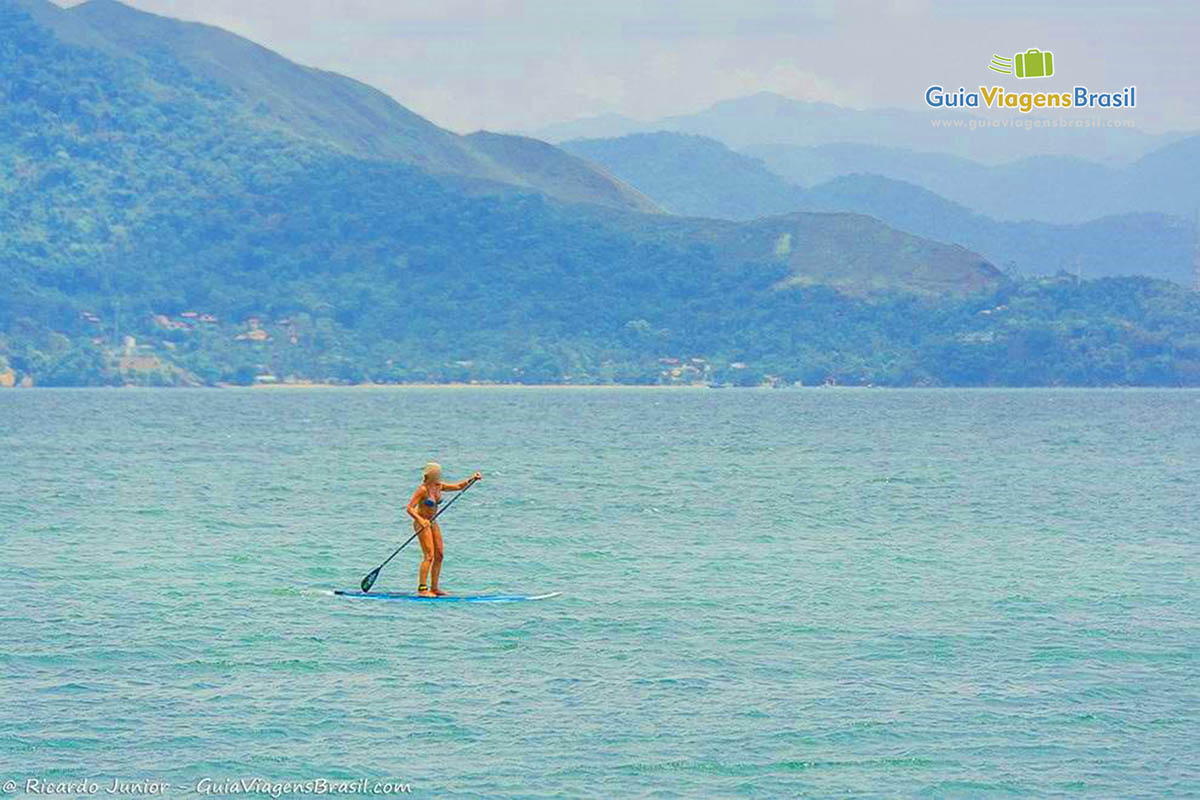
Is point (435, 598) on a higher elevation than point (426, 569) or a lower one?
lower

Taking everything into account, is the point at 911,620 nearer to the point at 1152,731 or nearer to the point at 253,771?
the point at 1152,731

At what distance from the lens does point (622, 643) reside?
3784cm

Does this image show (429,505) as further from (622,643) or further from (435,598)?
(622,643)

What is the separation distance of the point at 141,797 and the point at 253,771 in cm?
188

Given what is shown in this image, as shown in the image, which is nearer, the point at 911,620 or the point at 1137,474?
the point at 911,620

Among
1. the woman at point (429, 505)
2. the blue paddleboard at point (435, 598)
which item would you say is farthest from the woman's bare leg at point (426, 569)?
the blue paddleboard at point (435, 598)

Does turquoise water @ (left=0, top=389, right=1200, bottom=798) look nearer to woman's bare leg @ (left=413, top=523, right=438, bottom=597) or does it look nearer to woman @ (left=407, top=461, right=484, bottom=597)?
woman's bare leg @ (left=413, top=523, right=438, bottom=597)

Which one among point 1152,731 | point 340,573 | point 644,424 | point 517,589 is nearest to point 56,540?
point 340,573

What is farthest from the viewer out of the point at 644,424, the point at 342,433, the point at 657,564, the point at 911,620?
the point at 644,424

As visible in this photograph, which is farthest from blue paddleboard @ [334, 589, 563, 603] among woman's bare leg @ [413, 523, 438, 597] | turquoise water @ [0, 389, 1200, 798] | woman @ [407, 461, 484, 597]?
woman @ [407, 461, 484, 597]

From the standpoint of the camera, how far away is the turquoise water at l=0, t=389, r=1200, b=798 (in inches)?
1126

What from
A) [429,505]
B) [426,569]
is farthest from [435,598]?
[429,505]

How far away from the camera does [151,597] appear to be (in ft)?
144

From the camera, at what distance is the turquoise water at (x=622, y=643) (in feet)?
93.9
